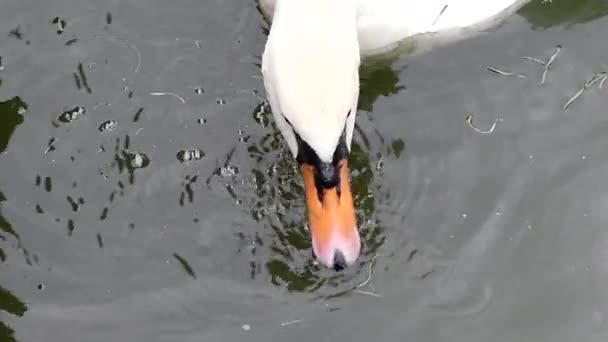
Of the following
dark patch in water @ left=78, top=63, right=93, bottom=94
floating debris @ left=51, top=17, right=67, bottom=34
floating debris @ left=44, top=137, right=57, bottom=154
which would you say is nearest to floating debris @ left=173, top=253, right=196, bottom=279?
floating debris @ left=44, top=137, right=57, bottom=154

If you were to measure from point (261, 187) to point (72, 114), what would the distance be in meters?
0.90

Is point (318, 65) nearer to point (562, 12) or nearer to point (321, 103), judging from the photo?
point (321, 103)

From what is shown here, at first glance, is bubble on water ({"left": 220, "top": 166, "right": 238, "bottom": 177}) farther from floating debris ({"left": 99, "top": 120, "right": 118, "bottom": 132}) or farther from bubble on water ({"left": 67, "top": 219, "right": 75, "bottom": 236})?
bubble on water ({"left": 67, "top": 219, "right": 75, "bottom": 236})

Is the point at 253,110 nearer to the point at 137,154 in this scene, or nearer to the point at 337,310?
the point at 137,154

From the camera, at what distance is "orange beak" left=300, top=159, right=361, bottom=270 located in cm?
387

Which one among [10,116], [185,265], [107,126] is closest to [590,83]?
[185,265]

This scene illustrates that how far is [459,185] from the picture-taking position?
4543mm

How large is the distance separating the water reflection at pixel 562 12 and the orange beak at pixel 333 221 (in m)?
1.53

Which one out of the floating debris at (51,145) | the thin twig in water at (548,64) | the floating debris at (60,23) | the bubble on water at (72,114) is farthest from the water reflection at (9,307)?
→ the thin twig in water at (548,64)

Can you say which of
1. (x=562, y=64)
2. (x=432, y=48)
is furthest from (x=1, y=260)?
(x=562, y=64)

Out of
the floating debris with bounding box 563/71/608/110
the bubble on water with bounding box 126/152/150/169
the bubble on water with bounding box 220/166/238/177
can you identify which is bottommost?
the floating debris with bounding box 563/71/608/110

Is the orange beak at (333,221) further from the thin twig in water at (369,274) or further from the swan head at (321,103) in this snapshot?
the thin twig in water at (369,274)

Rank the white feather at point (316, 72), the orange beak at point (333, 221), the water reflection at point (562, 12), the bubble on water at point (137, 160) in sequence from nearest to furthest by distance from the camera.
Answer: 1. the white feather at point (316, 72)
2. the orange beak at point (333, 221)
3. the bubble on water at point (137, 160)
4. the water reflection at point (562, 12)

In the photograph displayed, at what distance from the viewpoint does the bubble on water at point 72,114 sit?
4.64 meters
